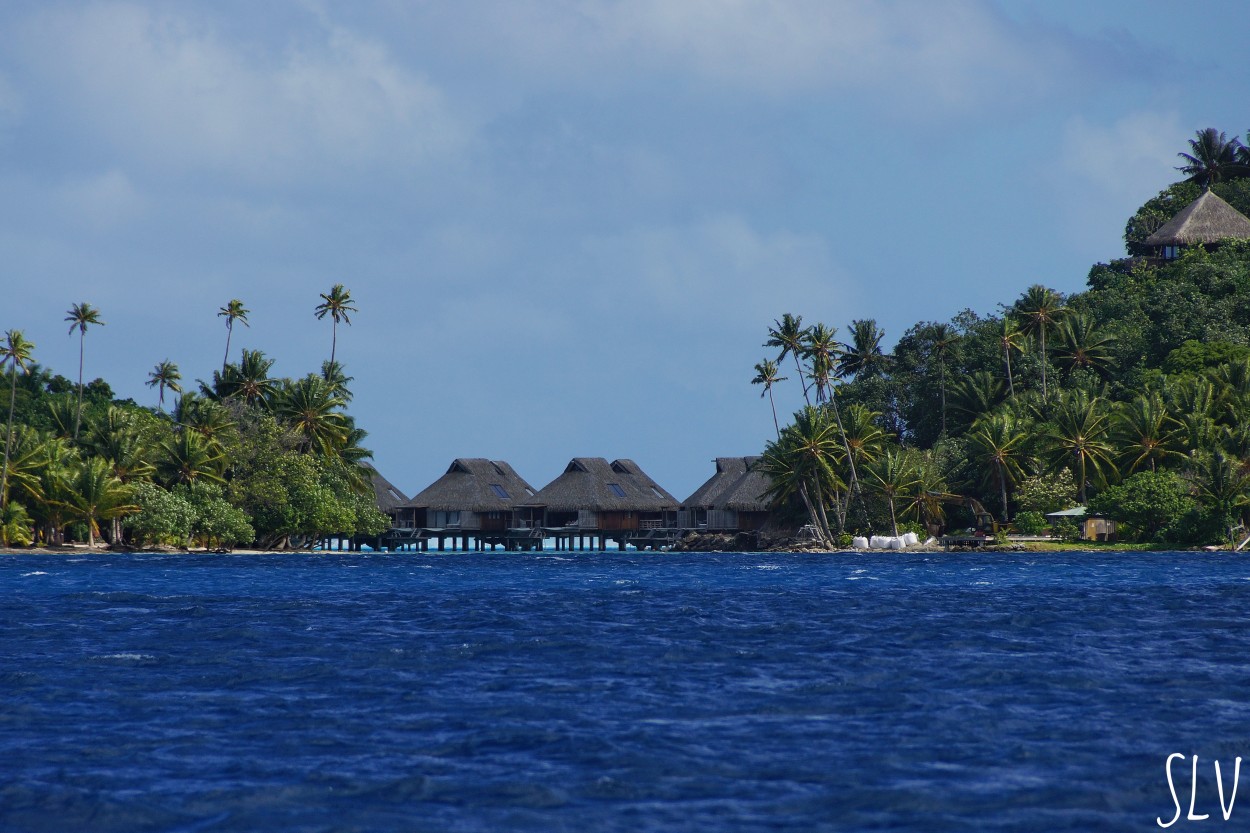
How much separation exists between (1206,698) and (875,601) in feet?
60.9

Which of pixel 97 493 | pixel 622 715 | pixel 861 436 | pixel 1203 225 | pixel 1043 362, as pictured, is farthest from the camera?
pixel 1203 225

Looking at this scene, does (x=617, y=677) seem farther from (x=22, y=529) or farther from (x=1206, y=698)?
(x=22, y=529)

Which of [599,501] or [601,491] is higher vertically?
[601,491]

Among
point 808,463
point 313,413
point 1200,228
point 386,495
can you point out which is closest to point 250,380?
point 313,413

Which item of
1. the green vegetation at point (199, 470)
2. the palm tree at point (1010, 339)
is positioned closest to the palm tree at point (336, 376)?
the green vegetation at point (199, 470)

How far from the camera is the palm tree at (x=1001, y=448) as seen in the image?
270 feet

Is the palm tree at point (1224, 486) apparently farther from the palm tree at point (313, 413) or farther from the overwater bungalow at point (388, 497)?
the overwater bungalow at point (388, 497)

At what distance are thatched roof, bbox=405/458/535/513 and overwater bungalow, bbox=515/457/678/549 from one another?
174 cm

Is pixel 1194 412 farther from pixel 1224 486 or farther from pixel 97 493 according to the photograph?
pixel 97 493

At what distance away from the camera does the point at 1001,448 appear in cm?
8219

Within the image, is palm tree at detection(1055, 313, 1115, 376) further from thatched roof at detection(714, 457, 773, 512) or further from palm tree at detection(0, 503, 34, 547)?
palm tree at detection(0, 503, 34, 547)

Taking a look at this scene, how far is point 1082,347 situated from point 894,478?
64.9 feet

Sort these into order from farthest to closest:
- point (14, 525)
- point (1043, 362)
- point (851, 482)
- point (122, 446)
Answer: point (1043, 362)
point (851, 482)
point (122, 446)
point (14, 525)

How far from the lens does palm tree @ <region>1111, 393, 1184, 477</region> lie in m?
76.1
